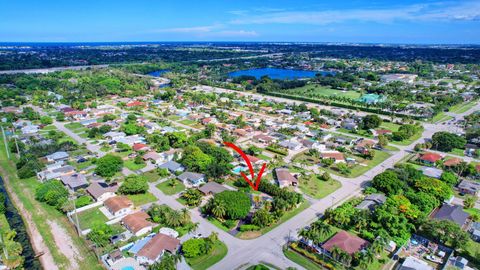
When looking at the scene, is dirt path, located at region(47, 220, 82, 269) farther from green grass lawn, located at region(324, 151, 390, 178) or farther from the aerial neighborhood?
green grass lawn, located at region(324, 151, 390, 178)

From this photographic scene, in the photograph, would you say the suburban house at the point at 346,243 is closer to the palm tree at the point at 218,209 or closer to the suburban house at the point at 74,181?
the palm tree at the point at 218,209

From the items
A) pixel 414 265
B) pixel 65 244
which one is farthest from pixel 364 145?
pixel 65 244

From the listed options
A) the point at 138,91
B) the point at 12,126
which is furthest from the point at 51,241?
the point at 138,91

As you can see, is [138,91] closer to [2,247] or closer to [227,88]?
[227,88]

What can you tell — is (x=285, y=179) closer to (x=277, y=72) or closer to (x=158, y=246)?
(x=158, y=246)

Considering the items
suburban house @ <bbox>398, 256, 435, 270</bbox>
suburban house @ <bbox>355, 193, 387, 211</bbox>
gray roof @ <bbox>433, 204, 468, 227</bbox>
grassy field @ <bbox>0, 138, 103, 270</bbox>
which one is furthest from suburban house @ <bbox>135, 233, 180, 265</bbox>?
gray roof @ <bbox>433, 204, 468, 227</bbox>

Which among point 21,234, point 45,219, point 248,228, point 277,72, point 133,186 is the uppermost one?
point 277,72
